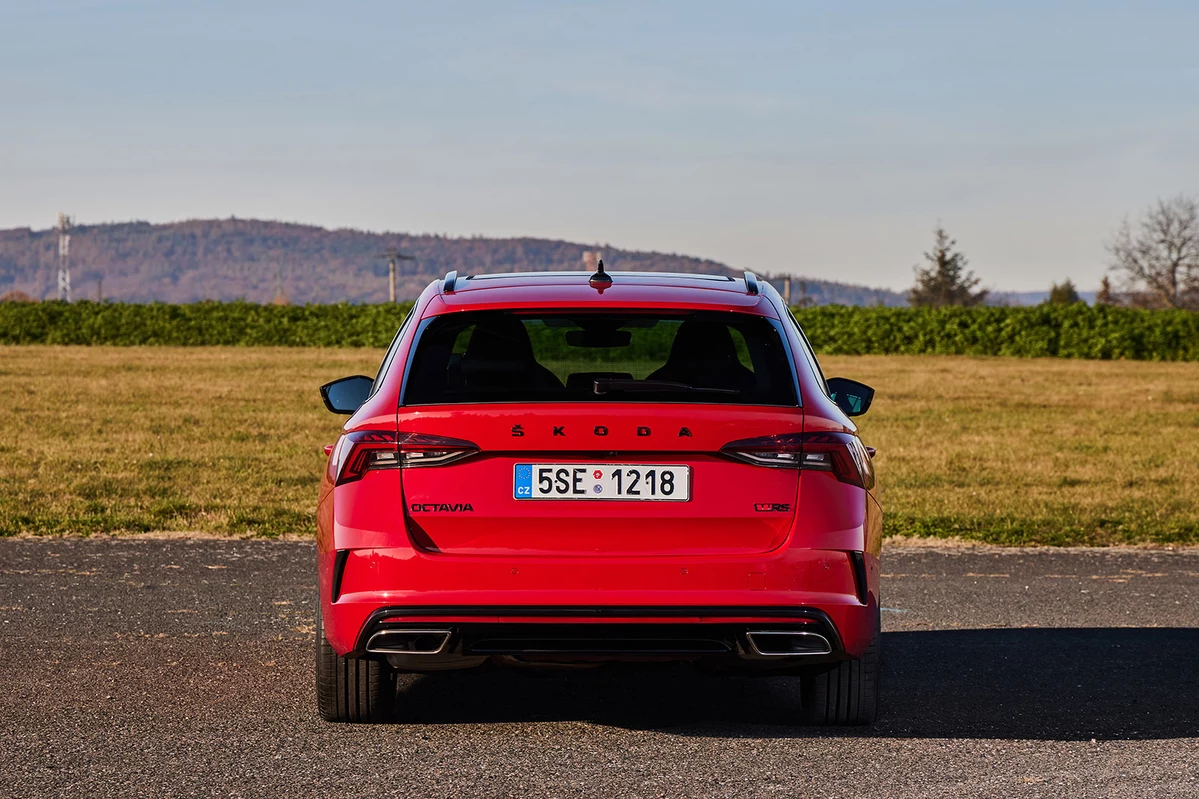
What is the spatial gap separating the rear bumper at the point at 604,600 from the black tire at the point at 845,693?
55 cm

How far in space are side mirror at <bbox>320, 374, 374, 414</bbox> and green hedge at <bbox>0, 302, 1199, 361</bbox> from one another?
54.3 metres

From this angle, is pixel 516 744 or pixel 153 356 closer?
pixel 516 744

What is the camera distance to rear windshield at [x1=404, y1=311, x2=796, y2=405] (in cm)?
479

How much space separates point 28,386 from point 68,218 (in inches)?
5363

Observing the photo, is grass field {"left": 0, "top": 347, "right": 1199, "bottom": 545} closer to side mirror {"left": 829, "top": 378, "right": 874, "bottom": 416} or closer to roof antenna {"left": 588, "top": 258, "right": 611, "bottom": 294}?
side mirror {"left": 829, "top": 378, "right": 874, "bottom": 416}

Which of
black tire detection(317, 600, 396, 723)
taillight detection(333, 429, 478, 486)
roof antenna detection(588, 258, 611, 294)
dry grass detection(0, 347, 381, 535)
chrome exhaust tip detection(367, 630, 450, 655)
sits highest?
roof antenna detection(588, 258, 611, 294)

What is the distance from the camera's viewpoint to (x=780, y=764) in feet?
15.7

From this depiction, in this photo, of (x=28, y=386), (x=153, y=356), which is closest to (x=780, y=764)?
(x=28, y=386)

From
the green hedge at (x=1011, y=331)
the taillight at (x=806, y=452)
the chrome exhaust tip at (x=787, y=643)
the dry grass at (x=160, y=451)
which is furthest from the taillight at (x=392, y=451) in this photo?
the green hedge at (x=1011, y=331)

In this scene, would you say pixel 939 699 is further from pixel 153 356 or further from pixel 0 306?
pixel 0 306

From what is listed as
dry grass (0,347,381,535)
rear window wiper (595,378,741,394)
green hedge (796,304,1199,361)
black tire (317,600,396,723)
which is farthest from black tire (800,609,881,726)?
green hedge (796,304,1199,361)

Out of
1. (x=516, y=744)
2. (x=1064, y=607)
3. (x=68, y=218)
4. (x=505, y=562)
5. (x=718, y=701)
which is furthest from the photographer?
(x=68, y=218)

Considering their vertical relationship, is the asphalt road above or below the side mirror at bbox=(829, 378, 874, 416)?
below

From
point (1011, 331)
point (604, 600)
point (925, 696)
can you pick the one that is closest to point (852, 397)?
point (925, 696)
